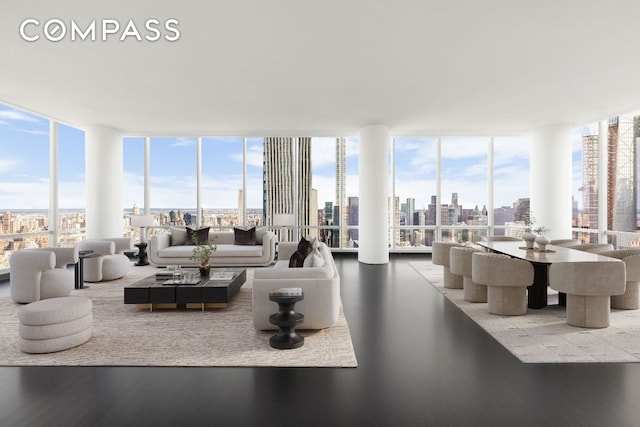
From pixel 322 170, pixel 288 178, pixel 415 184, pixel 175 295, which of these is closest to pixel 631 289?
pixel 415 184

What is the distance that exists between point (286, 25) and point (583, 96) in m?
5.74

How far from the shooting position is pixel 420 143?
1022cm

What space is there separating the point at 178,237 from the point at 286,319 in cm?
577

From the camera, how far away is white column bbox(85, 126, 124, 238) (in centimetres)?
890

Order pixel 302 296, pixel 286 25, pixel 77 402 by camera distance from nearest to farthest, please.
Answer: pixel 77 402
pixel 302 296
pixel 286 25

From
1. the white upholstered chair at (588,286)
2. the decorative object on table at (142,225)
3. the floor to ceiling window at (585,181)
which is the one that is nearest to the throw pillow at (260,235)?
the decorative object on table at (142,225)

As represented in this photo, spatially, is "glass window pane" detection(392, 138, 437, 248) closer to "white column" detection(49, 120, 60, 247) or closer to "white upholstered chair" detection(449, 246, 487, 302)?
"white upholstered chair" detection(449, 246, 487, 302)

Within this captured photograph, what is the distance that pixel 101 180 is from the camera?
8.96m

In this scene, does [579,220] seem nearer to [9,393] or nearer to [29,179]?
[9,393]

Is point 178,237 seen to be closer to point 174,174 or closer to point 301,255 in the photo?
point 174,174

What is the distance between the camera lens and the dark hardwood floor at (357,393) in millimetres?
2424

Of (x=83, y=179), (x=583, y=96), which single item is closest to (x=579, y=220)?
(x=583, y=96)

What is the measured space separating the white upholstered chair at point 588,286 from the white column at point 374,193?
15.4 feet

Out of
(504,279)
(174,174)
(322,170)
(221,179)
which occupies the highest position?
(322,170)
